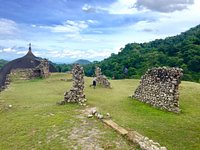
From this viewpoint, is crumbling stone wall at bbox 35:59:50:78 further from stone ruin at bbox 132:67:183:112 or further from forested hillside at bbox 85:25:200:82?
stone ruin at bbox 132:67:183:112

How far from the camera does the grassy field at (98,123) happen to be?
12.4 metres

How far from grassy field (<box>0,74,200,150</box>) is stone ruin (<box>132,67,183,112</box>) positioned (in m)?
0.63

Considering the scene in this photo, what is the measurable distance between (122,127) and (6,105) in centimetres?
983

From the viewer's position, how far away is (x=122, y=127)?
13.9m

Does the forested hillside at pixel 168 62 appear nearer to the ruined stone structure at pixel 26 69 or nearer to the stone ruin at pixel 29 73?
the ruined stone structure at pixel 26 69

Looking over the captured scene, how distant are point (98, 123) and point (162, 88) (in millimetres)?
6600

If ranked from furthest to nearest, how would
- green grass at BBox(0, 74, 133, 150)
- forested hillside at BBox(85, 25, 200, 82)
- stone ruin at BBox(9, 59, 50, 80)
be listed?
forested hillside at BBox(85, 25, 200, 82)
stone ruin at BBox(9, 59, 50, 80)
green grass at BBox(0, 74, 133, 150)

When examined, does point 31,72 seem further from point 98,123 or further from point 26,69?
point 98,123

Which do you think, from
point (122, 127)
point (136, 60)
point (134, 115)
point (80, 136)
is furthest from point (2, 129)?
point (136, 60)

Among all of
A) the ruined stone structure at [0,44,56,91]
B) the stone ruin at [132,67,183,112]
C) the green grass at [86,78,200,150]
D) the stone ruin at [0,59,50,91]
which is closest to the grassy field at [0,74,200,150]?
the green grass at [86,78,200,150]

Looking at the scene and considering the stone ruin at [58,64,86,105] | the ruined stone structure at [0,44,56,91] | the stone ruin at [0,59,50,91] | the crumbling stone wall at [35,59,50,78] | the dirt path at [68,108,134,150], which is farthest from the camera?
the crumbling stone wall at [35,59,50,78]

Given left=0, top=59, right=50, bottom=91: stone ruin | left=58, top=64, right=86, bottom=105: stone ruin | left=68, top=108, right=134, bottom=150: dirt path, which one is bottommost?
left=68, top=108, right=134, bottom=150: dirt path

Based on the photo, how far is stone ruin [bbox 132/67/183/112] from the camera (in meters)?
18.6

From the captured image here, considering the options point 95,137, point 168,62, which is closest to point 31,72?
point 168,62
